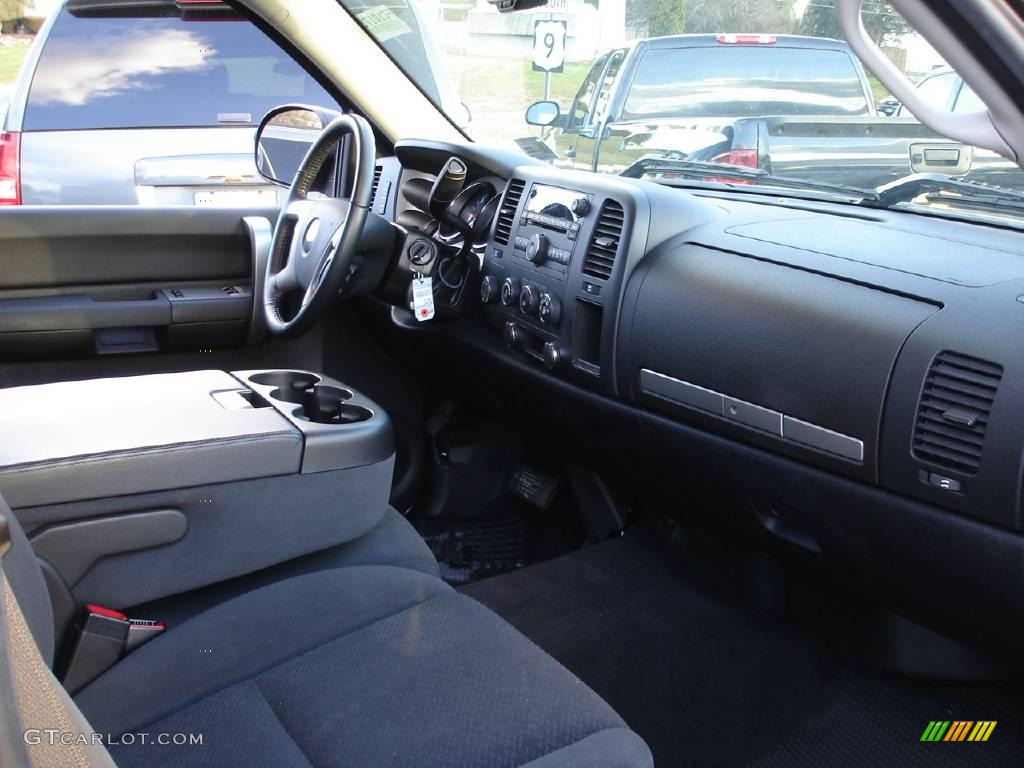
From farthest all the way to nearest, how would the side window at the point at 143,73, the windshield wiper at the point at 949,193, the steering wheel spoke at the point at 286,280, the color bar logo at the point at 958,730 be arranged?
the side window at the point at 143,73 < the steering wheel spoke at the point at 286,280 < the color bar logo at the point at 958,730 < the windshield wiper at the point at 949,193

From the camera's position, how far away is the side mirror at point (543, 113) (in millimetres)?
2736

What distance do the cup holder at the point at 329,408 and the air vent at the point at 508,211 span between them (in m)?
0.56

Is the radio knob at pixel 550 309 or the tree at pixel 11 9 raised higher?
the tree at pixel 11 9

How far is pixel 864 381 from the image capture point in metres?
1.59

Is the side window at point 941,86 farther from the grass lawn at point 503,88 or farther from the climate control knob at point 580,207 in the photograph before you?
the grass lawn at point 503,88

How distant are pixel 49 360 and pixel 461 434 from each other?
1119 mm

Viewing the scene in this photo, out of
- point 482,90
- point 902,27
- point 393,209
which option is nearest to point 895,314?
point 902,27

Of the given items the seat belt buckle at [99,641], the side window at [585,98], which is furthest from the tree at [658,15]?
the seat belt buckle at [99,641]

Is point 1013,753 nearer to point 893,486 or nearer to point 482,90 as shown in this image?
point 893,486

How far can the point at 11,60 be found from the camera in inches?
170

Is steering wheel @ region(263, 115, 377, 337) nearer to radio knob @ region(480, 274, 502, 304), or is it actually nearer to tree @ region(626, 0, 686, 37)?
radio knob @ region(480, 274, 502, 304)

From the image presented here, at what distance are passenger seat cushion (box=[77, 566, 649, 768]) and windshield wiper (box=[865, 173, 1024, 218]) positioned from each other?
1.17 m

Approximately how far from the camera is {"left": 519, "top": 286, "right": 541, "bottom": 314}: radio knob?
2239 millimetres

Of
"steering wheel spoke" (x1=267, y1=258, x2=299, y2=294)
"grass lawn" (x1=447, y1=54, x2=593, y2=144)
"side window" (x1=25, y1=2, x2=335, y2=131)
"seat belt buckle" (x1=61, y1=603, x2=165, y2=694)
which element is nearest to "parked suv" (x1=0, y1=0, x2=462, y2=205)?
"side window" (x1=25, y1=2, x2=335, y2=131)
